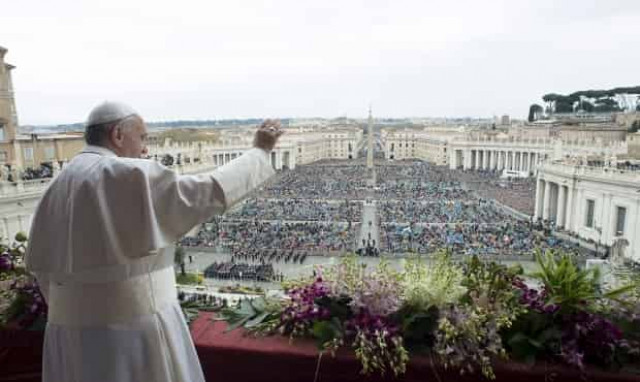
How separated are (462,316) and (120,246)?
3.64 feet

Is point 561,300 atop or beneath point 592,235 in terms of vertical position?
atop

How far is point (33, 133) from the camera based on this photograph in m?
14.0

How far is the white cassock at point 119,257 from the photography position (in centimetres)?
115

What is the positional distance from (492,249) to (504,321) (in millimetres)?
11344

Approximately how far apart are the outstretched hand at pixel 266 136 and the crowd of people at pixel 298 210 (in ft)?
52.1

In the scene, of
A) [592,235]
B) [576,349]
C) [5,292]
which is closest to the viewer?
[576,349]

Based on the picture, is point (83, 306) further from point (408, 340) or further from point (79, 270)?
point (408, 340)

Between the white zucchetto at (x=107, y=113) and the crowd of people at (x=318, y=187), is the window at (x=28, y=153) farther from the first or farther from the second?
the white zucchetto at (x=107, y=113)

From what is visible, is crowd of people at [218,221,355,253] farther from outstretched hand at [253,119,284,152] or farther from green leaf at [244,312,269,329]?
outstretched hand at [253,119,284,152]

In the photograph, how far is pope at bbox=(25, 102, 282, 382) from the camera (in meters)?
1.16

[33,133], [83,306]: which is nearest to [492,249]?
[83,306]

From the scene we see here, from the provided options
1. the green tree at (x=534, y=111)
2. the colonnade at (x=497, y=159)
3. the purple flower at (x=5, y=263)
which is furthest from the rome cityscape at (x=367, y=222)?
the green tree at (x=534, y=111)

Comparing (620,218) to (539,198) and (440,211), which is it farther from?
(440,211)

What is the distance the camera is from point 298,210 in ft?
64.0
